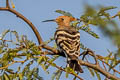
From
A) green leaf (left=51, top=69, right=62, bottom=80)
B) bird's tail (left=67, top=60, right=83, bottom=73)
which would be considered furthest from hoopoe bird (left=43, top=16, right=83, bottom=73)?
green leaf (left=51, top=69, right=62, bottom=80)

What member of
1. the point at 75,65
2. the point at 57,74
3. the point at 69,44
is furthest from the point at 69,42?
the point at 57,74

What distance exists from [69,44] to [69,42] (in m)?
0.06

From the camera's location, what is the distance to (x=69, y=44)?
12.8 ft

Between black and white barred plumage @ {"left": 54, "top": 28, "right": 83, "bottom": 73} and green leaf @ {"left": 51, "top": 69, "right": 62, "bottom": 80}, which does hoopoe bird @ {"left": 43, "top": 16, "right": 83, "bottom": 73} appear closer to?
black and white barred plumage @ {"left": 54, "top": 28, "right": 83, "bottom": 73}

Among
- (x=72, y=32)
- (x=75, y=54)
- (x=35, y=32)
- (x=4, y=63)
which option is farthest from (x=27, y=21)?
(x=72, y=32)

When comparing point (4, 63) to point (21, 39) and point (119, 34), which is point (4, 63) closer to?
point (21, 39)

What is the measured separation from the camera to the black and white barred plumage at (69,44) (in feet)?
11.6

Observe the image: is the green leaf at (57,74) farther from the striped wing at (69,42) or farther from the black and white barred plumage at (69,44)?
→ the striped wing at (69,42)

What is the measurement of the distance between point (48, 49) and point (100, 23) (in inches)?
95.1

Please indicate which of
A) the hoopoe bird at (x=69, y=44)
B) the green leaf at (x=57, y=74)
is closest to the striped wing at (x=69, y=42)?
the hoopoe bird at (x=69, y=44)

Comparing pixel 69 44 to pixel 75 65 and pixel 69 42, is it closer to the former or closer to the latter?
pixel 69 42

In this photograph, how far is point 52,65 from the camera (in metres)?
2.27

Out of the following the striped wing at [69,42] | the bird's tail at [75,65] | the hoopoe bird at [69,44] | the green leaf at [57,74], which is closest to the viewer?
the green leaf at [57,74]

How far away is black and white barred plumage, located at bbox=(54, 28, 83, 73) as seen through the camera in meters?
3.53
